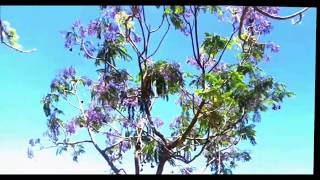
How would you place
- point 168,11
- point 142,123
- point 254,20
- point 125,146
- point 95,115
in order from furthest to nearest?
1. point 95,115
2. point 125,146
3. point 142,123
4. point 254,20
5. point 168,11

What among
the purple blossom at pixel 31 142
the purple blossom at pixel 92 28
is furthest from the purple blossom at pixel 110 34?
the purple blossom at pixel 31 142

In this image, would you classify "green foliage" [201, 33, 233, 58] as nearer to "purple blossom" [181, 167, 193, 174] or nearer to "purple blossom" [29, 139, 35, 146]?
"purple blossom" [181, 167, 193, 174]

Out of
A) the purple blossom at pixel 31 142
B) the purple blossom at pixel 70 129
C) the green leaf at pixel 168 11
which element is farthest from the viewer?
the purple blossom at pixel 70 129

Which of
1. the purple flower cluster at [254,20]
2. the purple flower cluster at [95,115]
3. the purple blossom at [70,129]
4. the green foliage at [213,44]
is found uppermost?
the purple flower cluster at [254,20]

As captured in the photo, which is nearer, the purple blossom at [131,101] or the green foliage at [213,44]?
the green foliage at [213,44]

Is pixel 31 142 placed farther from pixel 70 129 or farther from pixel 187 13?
pixel 187 13

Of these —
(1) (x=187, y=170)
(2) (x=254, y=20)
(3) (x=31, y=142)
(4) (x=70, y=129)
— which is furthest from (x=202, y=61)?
(3) (x=31, y=142)

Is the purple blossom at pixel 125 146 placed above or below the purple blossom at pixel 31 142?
below

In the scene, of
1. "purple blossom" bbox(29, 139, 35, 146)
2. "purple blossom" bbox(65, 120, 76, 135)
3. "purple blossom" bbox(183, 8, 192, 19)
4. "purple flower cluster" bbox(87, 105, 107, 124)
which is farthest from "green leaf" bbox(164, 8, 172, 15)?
"purple blossom" bbox(29, 139, 35, 146)

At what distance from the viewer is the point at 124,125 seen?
6.35 meters

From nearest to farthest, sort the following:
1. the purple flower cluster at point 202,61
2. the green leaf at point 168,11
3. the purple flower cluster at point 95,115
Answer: the green leaf at point 168,11, the purple flower cluster at point 202,61, the purple flower cluster at point 95,115

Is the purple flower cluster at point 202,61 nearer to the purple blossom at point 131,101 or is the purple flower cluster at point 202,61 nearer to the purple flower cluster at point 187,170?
the purple blossom at point 131,101

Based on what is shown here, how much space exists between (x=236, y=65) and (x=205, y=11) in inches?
37.2
